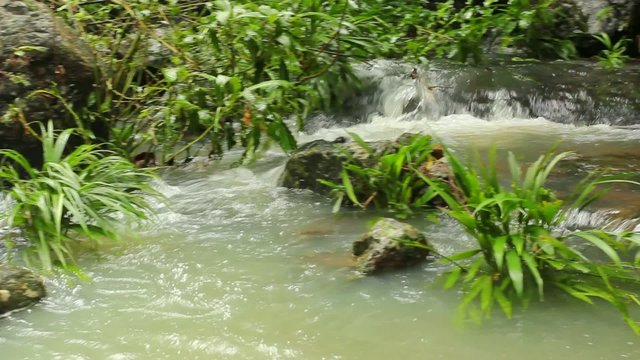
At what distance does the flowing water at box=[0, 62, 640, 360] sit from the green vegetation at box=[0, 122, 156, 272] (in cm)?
17

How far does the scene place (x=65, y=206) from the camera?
11.3ft

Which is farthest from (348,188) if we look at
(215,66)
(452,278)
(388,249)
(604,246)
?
(215,66)

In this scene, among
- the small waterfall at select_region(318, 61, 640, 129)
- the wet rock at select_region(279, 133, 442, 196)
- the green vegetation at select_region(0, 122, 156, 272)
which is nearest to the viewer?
the green vegetation at select_region(0, 122, 156, 272)

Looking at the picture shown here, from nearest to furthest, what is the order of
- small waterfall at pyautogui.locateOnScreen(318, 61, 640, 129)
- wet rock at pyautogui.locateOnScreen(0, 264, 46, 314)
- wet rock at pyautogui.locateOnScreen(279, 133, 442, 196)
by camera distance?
1. wet rock at pyautogui.locateOnScreen(0, 264, 46, 314)
2. wet rock at pyautogui.locateOnScreen(279, 133, 442, 196)
3. small waterfall at pyautogui.locateOnScreen(318, 61, 640, 129)

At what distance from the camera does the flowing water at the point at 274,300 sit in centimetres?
240

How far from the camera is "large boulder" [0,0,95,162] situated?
15.9 feet

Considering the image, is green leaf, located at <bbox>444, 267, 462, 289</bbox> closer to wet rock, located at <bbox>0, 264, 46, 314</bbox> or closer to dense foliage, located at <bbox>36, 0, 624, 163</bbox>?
wet rock, located at <bbox>0, 264, 46, 314</bbox>

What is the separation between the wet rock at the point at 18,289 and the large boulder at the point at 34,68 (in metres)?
2.16

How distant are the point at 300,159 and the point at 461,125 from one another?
240 cm

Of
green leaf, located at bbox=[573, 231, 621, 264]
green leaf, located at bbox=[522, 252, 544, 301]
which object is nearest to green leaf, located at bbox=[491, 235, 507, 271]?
green leaf, located at bbox=[522, 252, 544, 301]

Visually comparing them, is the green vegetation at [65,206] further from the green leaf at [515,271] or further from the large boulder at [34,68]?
the green leaf at [515,271]

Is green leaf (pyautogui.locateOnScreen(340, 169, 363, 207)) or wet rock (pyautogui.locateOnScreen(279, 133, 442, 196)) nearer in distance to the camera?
green leaf (pyautogui.locateOnScreen(340, 169, 363, 207))

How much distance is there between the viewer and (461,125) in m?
6.48

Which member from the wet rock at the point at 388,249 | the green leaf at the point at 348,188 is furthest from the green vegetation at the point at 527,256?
the green leaf at the point at 348,188
